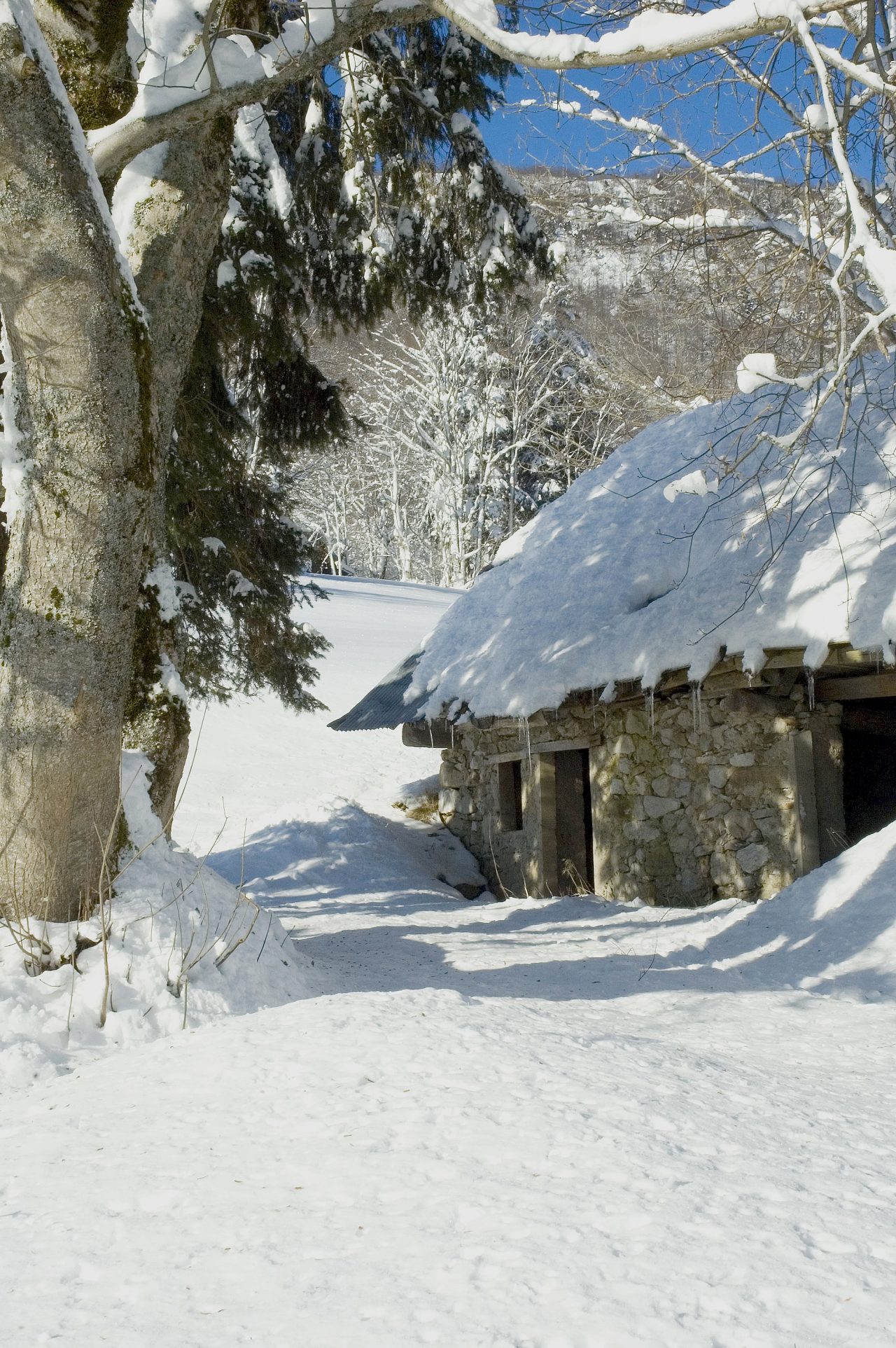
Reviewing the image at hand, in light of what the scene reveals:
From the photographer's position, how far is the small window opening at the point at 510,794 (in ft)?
37.4

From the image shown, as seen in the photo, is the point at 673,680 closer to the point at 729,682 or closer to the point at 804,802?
the point at 729,682

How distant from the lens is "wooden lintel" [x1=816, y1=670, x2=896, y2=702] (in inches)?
282

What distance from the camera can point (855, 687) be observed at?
746 centimetres

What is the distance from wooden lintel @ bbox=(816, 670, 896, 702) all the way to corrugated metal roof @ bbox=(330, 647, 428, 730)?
169 inches

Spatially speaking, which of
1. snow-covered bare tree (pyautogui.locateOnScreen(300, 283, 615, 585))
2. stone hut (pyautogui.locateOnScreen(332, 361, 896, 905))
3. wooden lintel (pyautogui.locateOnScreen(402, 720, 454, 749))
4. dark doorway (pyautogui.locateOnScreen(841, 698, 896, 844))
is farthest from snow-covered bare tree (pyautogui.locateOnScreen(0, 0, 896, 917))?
snow-covered bare tree (pyautogui.locateOnScreen(300, 283, 615, 585))

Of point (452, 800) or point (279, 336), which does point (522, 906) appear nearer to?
point (452, 800)

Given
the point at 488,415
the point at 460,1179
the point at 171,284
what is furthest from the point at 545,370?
the point at 460,1179

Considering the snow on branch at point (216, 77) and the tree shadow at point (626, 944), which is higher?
the snow on branch at point (216, 77)

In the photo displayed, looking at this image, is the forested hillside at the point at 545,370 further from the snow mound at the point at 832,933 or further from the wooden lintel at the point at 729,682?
the snow mound at the point at 832,933

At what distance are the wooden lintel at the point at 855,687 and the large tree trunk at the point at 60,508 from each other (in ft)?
16.8

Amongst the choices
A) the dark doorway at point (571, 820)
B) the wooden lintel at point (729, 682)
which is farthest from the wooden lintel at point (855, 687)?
the dark doorway at point (571, 820)

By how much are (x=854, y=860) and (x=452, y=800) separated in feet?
21.8

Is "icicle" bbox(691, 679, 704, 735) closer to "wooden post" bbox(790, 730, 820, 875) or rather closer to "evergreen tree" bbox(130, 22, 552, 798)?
"wooden post" bbox(790, 730, 820, 875)

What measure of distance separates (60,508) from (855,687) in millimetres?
5513
